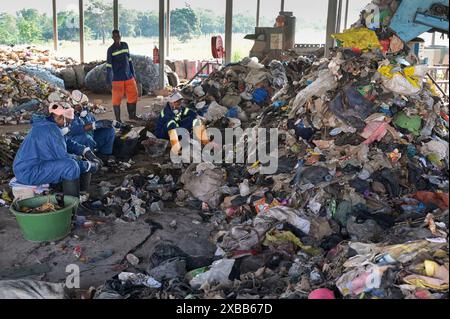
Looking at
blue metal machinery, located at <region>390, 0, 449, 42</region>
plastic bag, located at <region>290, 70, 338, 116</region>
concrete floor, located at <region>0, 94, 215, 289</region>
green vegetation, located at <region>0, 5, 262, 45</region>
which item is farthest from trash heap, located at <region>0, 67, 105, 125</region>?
green vegetation, located at <region>0, 5, 262, 45</region>

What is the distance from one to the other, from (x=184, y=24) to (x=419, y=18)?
107 feet

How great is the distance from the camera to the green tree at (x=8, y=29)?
33.1 metres

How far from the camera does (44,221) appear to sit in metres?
4.78

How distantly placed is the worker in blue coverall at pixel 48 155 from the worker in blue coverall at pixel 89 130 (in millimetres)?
1352

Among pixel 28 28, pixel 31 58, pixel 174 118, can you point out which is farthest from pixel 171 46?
pixel 174 118

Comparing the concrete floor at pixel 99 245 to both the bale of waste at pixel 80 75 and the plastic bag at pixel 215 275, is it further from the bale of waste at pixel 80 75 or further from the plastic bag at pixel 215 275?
the bale of waste at pixel 80 75

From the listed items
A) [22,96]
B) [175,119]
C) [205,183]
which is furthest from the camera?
[22,96]

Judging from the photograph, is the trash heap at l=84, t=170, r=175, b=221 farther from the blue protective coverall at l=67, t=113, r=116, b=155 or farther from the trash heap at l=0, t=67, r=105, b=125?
the trash heap at l=0, t=67, r=105, b=125

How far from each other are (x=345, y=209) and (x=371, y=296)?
5.68ft

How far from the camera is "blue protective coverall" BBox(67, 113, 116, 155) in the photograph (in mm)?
6676

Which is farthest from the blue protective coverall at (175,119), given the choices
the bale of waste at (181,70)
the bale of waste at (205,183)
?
the bale of waste at (181,70)

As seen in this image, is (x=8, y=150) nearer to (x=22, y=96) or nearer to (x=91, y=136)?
(x=91, y=136)
